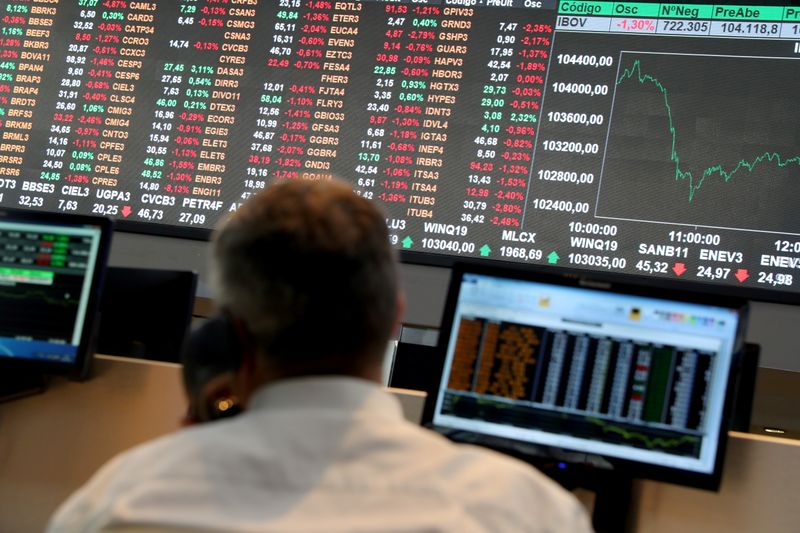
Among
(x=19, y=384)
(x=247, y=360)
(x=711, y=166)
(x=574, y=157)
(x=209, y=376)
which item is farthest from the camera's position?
(x=574, y=157)

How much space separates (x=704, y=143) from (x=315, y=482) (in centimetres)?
267

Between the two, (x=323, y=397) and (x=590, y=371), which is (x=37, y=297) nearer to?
(x=590, y=371)

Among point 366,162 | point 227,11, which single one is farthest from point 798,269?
point 227,11

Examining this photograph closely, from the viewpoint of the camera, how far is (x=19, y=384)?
168 centimetres

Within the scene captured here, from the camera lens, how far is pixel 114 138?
3.48 meters

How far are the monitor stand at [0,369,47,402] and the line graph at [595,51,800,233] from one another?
6.45 feet

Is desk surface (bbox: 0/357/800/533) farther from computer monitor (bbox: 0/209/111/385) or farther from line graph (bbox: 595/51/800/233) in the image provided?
line graph (bbox: 595/51/800/233)

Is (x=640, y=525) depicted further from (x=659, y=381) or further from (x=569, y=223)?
(x=569, y=223)

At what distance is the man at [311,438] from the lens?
70 centimetres

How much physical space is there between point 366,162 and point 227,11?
0.80 metres

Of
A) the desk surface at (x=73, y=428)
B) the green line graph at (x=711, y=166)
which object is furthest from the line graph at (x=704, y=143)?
the desk surface at (x=73, y=428)

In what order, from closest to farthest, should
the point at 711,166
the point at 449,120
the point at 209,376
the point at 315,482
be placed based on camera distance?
the point at 315,482
the point at 209,376
the point at 711,166
the point at 449,120

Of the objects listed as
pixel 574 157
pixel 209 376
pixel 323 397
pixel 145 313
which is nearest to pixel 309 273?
pixel 323 397

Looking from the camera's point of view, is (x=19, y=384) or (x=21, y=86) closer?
(x=19, y=384)
